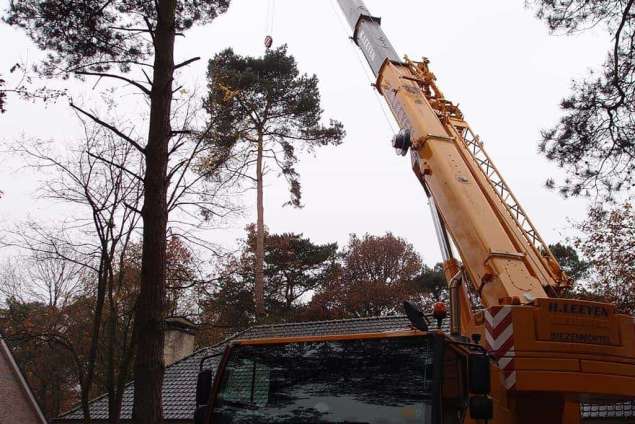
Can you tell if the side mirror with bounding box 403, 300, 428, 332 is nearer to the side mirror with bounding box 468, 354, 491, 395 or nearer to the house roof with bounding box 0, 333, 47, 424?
the side mirror with bounding box 468, 354, 491, 395

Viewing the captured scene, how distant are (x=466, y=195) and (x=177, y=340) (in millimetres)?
14365

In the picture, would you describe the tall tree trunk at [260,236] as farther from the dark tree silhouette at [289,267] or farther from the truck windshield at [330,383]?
the truck windshield at [330,383]

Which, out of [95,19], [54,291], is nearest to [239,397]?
[95,19]

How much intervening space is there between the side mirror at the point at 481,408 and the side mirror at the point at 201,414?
2.04m

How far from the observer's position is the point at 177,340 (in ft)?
59.0

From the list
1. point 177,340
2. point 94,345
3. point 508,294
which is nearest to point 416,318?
point 508,294

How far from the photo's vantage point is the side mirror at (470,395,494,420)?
3586mm

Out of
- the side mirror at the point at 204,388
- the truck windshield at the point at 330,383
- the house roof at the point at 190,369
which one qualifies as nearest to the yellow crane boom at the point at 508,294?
the truck windshield at the point at 330,383

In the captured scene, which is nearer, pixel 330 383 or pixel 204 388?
pixel 330 383

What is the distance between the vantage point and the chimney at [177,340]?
17.7 metres

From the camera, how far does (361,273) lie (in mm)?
32531

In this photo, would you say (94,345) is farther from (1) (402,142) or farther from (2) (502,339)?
(2) (502,339)

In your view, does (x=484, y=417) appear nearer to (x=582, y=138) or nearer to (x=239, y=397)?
(x=239, y=397)

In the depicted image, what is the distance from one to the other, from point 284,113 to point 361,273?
13.3 metres
